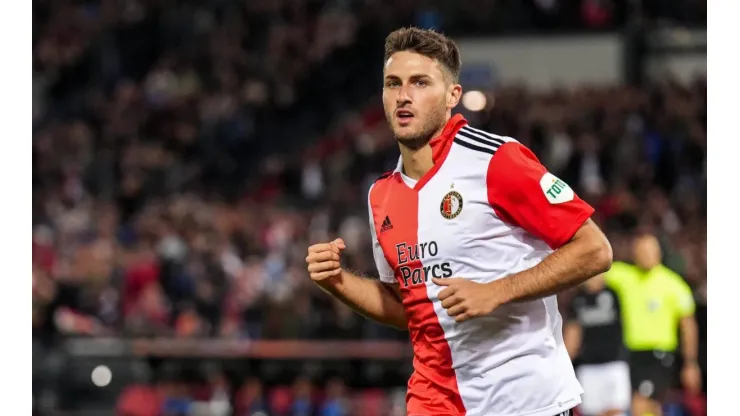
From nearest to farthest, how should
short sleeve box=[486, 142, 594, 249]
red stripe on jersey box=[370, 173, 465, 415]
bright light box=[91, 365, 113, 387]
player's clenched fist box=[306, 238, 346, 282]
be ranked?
short sleeve box=[486, 142, 594, 249], red stripe on jersey box=[370, 173, 465, 415], player's clenched fist box=[306, 238, 346, 282], bright light box=[91, 365, 113, 387]

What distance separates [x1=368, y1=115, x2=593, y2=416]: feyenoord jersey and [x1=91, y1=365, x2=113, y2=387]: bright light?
846 centimetres

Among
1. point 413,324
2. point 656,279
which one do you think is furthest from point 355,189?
point 413,324

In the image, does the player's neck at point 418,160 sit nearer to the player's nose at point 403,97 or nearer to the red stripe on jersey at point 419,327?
the red stripe on jersey at point 419,327

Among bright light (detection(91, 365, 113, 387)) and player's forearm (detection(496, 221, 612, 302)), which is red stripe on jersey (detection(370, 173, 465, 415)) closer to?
player's forearm (detection(496, 221, 612, 302))

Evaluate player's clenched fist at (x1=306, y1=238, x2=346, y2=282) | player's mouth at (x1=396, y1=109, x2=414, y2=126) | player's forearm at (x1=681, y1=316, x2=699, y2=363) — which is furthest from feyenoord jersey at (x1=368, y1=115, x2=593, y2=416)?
player's forearm at (x1=681, y1=316, x2=699, y2=363)

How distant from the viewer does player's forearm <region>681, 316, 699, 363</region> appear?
32.4 ft

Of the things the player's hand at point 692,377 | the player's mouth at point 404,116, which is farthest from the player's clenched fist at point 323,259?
the player's hand at point 692,377

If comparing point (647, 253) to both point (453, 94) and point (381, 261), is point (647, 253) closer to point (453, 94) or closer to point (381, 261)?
point (381, 261)

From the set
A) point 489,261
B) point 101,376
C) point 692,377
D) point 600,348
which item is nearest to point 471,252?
point 489,261

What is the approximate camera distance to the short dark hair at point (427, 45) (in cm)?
440

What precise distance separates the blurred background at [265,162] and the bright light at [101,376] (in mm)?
20

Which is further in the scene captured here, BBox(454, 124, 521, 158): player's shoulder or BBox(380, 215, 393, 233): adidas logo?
BBox(380, 215, 393, 233): adidas logo

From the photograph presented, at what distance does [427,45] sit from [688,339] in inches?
244
